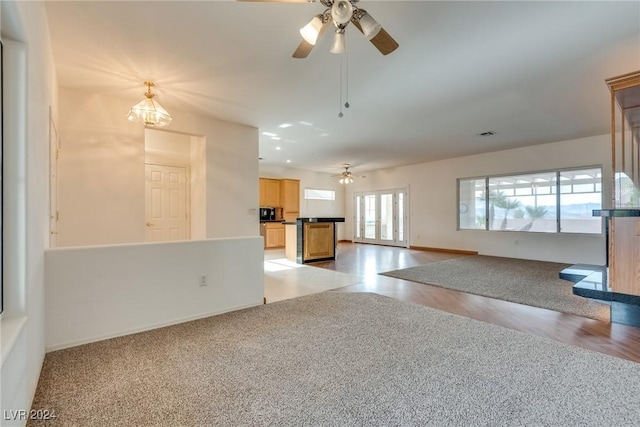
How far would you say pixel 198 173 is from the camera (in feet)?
16.8

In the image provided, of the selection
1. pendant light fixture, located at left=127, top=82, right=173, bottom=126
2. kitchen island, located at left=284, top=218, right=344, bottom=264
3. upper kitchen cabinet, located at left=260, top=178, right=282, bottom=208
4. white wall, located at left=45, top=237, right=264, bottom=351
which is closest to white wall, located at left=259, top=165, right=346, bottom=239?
upper kitchen cabinet, located at left=260, top=178, right=282, bottom=208

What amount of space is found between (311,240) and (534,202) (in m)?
5.40

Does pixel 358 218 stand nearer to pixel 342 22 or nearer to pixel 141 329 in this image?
pixel 141 329

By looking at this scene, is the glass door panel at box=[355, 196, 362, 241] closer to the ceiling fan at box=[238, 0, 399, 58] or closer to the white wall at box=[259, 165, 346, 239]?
the white wall at box=[259, 165, 346, 239]

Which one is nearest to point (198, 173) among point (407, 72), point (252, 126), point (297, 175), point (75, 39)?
point (252, 126)

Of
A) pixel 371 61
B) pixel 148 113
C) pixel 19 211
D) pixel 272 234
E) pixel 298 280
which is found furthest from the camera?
pixel 272 234

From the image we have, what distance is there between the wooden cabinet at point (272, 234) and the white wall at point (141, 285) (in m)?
5.97

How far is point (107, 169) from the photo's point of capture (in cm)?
398

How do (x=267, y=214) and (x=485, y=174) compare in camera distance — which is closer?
(x=485, y=174)

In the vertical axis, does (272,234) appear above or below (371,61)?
below

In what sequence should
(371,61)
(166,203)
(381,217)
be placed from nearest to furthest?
(371,61) < (166,203) < (381,217)

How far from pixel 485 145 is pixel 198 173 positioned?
6.32 m

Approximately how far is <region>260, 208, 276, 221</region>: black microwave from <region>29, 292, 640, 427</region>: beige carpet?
6.93 m

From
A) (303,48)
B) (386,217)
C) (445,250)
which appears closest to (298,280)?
(303,48)
